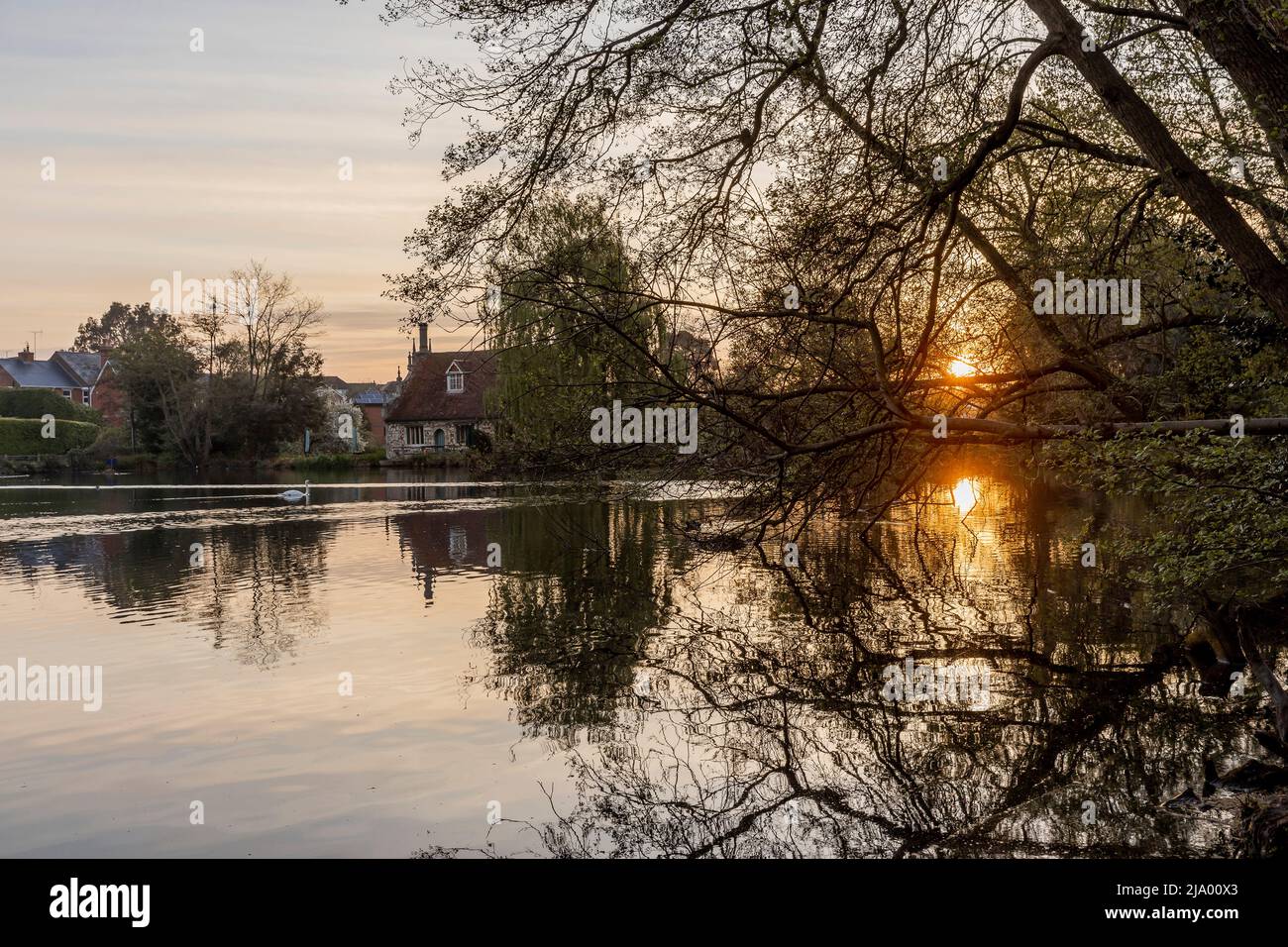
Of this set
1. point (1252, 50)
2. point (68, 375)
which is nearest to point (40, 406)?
point (68, 375)

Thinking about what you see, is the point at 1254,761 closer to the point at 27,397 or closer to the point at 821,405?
the point at 821,405

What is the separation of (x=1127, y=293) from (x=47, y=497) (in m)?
47.1

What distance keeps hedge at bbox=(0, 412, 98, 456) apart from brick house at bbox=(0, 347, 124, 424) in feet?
67.7

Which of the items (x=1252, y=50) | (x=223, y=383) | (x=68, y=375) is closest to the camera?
(x=1252, y=50)

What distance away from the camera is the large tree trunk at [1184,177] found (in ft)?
30.1

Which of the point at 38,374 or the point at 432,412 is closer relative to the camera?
the point at 432,412

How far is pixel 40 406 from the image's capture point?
3191 inches

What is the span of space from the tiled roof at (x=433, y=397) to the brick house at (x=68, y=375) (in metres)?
31.9

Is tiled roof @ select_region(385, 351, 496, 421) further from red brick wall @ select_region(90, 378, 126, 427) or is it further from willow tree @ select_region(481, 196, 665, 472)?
willow tree @ select_region(481, 196, 665, 472)

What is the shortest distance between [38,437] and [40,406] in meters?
7.24

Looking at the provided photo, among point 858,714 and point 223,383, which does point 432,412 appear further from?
point 858,714

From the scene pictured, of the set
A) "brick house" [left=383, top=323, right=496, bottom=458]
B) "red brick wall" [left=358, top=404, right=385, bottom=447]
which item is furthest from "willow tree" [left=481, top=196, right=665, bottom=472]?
"red brick wall" [left=358, top=404, right=385, bottom=447]

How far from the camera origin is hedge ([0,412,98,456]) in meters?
73.9
